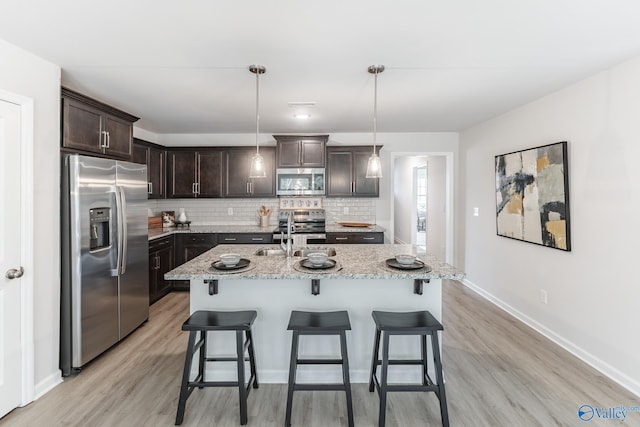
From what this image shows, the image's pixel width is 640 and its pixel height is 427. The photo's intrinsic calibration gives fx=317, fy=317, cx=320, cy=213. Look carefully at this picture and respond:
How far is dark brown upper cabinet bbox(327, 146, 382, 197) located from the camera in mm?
4867

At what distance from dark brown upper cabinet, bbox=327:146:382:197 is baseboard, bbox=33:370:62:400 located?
3605 mm

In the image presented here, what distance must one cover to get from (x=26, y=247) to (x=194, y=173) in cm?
287

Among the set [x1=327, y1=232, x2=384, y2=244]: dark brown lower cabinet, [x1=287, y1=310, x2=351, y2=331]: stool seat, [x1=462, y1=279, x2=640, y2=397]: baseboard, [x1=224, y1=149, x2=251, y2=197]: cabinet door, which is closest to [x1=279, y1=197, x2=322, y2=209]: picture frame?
[x1=224, y1=149, x2=251, y2=197]: cabinet door

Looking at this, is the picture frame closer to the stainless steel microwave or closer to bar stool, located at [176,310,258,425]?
the stainless steel microwave

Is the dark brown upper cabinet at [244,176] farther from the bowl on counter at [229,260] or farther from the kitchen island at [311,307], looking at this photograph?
the bowl on counter at [229,260]

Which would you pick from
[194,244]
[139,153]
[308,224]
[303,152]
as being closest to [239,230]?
[194,244]

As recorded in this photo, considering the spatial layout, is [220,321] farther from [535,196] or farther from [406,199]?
[406,199]

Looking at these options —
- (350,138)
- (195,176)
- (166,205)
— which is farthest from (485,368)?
(166,205)

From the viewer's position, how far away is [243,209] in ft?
17.1

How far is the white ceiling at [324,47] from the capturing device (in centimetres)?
173

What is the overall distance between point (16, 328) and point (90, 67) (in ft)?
6.44

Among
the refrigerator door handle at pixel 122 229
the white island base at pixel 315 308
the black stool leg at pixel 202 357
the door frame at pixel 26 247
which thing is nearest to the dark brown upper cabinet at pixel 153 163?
the refrigerator door handle at pixel 122 229

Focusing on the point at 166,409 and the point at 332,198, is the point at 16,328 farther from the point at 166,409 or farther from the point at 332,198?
the point at 332,198

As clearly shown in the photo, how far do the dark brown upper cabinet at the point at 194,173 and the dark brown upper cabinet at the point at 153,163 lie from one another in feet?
0.37
